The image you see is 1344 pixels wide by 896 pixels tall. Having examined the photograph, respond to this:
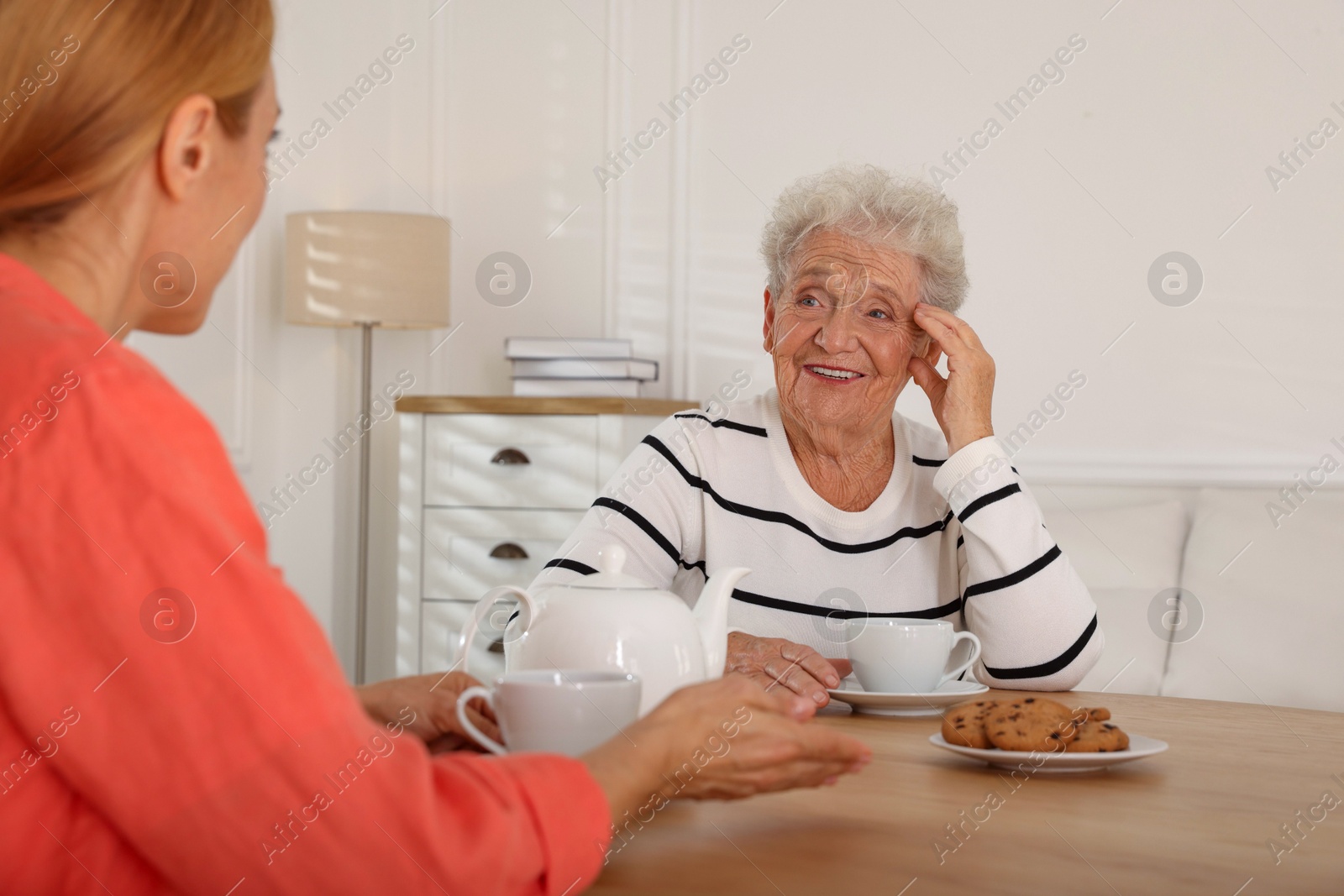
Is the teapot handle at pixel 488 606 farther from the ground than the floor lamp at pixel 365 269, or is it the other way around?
the floor lamp at pixel 365 269

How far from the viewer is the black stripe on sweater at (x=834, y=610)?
1670 millimetres

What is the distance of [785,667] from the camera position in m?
1.32

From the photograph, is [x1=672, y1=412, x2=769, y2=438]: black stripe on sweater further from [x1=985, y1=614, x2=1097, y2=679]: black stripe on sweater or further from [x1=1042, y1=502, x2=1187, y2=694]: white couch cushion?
[x1=1042, y1=502, x2=1187, y2=694]: white couch cushion

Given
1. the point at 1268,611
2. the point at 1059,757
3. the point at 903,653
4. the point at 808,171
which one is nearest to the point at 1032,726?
the point at 1059,757

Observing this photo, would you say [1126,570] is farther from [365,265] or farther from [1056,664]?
[365,265]

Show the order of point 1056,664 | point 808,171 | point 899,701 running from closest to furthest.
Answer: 1. point 899,701
2. point 1056,664
3. point 808,171

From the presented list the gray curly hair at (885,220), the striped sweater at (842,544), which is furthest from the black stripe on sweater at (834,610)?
the gray curly hair at (885,220)

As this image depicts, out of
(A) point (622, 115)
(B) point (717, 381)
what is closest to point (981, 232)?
(B) point (717, 381)

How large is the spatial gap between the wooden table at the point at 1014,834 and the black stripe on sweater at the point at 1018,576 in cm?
48

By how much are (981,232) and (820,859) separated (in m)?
2.69

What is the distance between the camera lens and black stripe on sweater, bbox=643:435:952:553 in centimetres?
174

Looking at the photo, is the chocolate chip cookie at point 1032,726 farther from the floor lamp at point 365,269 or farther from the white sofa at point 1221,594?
the floor lamp at point 365,269

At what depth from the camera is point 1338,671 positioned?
226 cm

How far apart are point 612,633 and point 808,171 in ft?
8.67
